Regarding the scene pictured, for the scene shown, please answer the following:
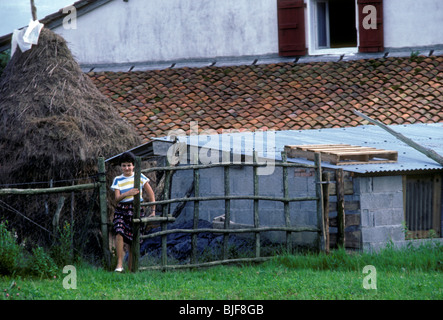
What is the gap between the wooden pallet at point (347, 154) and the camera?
971 centimetres

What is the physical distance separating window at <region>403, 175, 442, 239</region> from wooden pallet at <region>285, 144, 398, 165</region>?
507mm

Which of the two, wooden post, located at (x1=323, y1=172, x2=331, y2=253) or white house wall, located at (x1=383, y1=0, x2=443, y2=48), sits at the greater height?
white house wall, located at (x1=383, y1=0, x2=443, y2=48)

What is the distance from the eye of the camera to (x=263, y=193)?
10.3 metres

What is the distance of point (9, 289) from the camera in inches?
273

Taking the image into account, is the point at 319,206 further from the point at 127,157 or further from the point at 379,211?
the point at 127,157

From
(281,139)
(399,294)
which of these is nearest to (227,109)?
(281,139)

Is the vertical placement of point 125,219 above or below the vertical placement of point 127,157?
below

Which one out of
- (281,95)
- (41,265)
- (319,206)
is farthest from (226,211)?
(281,95)

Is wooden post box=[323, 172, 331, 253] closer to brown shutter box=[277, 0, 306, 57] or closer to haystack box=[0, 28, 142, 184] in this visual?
haystack box=[0, 28, 142, 184]

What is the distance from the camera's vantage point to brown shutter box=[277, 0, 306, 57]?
53.3ft

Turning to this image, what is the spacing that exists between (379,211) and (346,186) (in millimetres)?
545

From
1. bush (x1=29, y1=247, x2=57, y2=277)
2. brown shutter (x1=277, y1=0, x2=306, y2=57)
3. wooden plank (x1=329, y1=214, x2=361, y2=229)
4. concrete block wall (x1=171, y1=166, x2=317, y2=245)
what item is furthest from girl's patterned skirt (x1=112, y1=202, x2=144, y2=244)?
brown shutter (x1=277, y1=0, x2=306, y2=57)

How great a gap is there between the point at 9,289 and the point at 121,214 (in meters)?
1.94

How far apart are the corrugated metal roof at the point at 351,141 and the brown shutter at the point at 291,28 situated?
3.75 meters
